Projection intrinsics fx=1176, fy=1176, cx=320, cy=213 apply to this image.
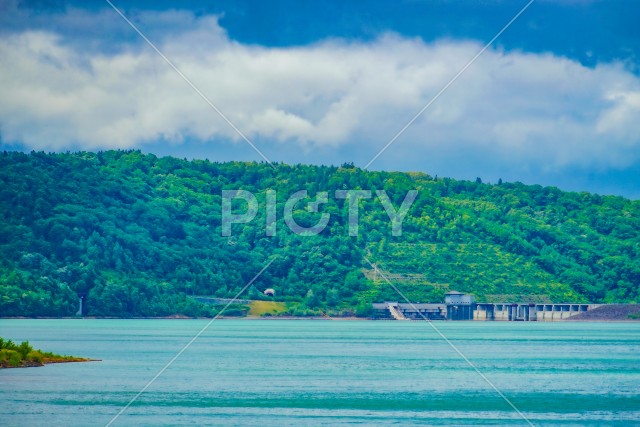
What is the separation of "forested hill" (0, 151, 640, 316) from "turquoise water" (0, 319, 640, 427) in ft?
186

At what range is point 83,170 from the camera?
172 metres

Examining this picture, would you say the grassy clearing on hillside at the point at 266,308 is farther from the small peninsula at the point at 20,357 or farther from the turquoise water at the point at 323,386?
the small peninsula at the point at 20,357

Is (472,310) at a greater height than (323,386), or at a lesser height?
greater

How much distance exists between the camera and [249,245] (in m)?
167

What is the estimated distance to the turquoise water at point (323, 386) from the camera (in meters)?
47.4

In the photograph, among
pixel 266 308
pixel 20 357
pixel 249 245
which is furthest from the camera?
pixel 266 308

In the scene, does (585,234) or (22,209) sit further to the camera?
(585,234)

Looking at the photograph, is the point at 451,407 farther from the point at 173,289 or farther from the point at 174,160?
the point at 174,160

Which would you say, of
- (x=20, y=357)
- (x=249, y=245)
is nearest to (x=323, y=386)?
(x=20, y=357)

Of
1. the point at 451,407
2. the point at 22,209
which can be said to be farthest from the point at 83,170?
the point at 451,407

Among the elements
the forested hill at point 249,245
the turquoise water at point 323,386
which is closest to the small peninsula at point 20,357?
the turquoise water at point 323,386

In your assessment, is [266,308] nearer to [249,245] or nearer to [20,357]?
[249,245]

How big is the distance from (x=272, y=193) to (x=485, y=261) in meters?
34.9

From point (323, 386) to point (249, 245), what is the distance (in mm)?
108500
